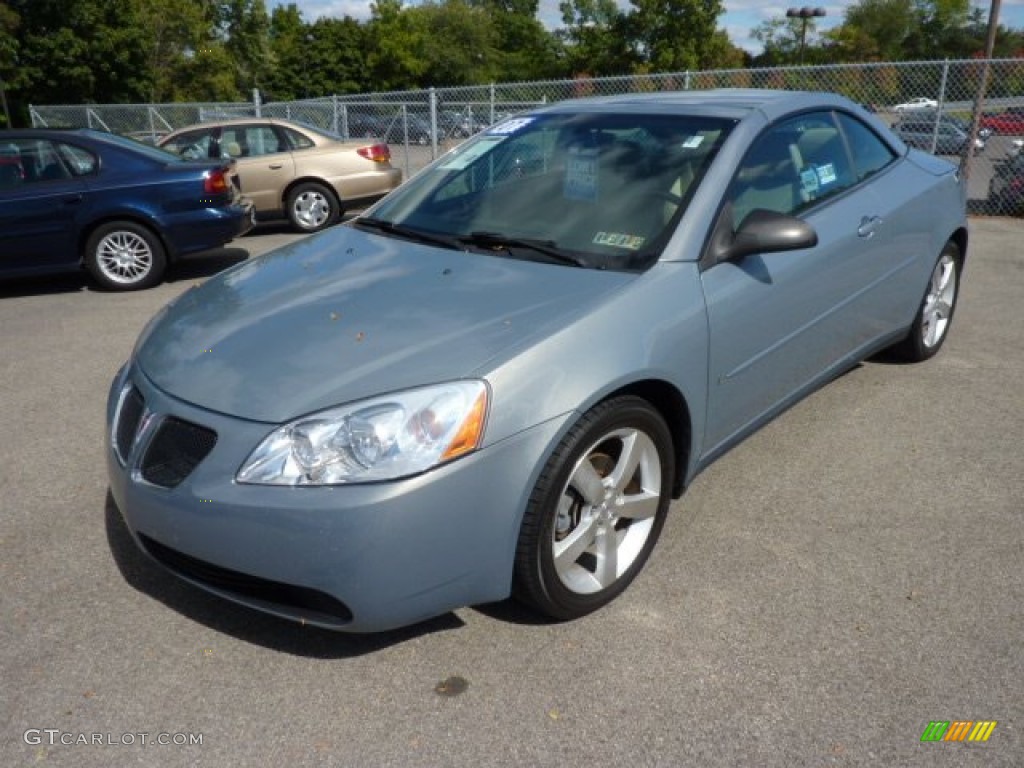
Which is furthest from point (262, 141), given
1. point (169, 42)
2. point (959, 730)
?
point (169, 42)

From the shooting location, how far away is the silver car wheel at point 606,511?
2711 mm

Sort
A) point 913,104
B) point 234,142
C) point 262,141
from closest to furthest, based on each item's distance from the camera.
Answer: point 262,141 → point 234,142 → point 913,104

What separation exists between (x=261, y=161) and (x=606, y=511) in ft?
29.5

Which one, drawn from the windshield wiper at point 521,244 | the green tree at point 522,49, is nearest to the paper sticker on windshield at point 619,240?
the windshield wiper at point 521,244

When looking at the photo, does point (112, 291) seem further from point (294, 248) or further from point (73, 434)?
point (294, 248)

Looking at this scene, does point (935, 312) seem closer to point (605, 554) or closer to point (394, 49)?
point (605, 554)

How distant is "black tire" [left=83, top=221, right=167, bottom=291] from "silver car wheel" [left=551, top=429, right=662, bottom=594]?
619 cm

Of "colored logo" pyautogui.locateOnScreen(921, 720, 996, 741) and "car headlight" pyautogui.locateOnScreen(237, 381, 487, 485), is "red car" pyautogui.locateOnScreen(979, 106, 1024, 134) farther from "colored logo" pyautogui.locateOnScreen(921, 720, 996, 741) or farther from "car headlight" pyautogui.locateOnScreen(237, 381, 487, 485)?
"car headlight" pyautogui.locateOnScreen(237, 381, 487, 485)

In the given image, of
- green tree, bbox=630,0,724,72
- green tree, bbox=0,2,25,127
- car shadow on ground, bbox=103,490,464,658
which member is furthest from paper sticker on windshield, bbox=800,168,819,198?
green tree, bbox=630,0,724,72

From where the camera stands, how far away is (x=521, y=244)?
10.6 ft

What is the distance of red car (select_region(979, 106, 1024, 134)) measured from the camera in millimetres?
13711

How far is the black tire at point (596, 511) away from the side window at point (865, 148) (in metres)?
2.10

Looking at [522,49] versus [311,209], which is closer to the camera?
[311,209]

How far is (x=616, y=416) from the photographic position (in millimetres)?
2682
